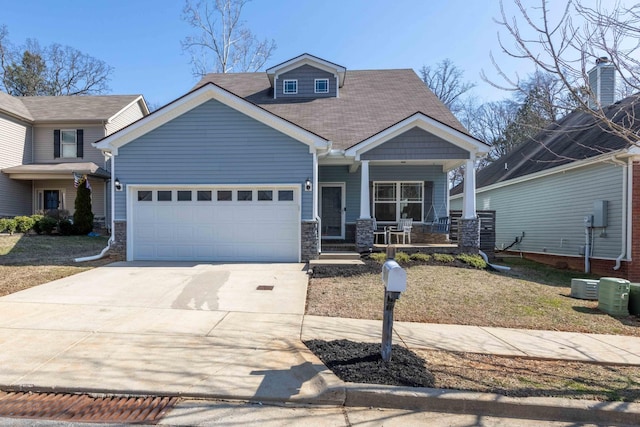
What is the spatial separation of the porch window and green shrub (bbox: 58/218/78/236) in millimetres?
12957

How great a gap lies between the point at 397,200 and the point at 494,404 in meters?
10.6

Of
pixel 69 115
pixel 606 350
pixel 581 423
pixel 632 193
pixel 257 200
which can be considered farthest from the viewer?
pixel 69 115

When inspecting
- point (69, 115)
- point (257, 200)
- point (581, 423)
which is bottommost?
point (581, 423)

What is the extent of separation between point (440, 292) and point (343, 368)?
4.41m

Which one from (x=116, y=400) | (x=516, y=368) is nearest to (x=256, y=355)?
(x=116, y=400)

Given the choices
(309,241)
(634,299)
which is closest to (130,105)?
(309,241)

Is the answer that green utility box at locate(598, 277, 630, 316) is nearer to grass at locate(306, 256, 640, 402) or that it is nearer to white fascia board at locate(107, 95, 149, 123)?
grass at locate(306, 256, 640, 402)

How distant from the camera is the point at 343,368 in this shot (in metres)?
3.84

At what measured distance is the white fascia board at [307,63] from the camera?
49.7 feet

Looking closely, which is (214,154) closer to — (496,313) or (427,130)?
(427,130)

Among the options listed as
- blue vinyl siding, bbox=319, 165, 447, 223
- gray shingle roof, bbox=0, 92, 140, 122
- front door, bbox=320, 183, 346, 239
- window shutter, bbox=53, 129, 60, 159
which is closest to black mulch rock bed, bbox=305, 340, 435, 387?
front door, bbox=320, 183, 346, 239

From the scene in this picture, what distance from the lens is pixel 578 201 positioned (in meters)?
12.3

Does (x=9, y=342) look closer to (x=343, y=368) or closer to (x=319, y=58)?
(x=343, y=368)

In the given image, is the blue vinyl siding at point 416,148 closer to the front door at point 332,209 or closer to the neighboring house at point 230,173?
the neighboring house at point 230,173
